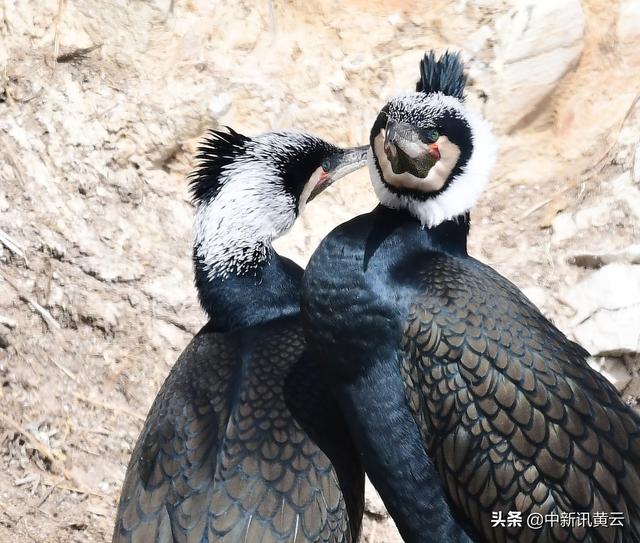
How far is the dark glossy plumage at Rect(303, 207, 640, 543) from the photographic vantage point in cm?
305

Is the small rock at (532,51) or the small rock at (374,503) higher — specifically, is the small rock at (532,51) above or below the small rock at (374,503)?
above

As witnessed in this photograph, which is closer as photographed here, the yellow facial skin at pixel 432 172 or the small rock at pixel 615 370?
the yellow facial skin at pixel 432 172

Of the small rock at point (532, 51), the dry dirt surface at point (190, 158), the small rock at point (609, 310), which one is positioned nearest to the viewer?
the small rock at point (609, 310)

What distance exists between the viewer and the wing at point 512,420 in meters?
3.04

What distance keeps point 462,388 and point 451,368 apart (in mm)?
74

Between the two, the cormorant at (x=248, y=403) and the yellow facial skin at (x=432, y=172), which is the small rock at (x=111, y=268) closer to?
Result: the cormorant at (x=248, y=403)

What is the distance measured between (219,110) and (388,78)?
111cm

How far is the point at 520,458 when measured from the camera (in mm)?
3049

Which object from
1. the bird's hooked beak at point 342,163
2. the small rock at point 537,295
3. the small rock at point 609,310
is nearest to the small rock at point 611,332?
the small rock at point 609,310

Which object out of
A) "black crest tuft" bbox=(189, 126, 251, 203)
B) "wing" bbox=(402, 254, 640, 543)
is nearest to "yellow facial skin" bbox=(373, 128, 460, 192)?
"wing" bbox=(402, 254, 640, 543)

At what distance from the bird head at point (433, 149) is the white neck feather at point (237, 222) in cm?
93

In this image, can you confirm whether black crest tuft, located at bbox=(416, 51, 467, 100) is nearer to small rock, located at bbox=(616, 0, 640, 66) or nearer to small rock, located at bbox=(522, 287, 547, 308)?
small rock, located at bbox=(522, 287, 547, 308)

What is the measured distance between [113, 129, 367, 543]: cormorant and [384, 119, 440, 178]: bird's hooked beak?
105 centimetres

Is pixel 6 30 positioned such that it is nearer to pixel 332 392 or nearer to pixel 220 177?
pixel 220 177
